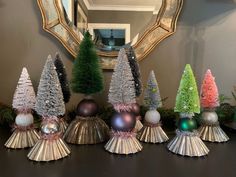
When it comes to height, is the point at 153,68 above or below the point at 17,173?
above

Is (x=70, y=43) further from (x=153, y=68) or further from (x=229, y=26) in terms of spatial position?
(x=229, y=26)

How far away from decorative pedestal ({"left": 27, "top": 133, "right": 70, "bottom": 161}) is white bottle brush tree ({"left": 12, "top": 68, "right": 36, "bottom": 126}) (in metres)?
0.12

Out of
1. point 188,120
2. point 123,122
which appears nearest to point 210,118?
point 188,120

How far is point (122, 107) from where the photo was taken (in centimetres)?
79

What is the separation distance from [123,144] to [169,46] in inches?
18.9

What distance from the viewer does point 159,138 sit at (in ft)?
2.89

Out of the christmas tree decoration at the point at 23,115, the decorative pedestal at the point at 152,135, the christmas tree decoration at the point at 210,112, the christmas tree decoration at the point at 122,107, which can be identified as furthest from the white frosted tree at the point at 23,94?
the christmas tree decoration at the point at 210,112

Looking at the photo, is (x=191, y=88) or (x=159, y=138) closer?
(x=191, y=88)

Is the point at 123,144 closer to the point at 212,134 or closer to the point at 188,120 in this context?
the point at 188,120

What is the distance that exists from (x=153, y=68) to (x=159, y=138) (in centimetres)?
32

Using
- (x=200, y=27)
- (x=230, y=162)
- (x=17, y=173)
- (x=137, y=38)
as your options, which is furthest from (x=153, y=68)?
(x=17, y=173)

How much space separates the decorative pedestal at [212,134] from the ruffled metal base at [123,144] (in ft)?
0.84

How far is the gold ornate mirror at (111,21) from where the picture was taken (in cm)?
104

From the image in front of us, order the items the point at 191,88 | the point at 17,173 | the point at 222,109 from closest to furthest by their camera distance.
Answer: the point at 17,173 → the point at 191,88 → the point at 222,109
